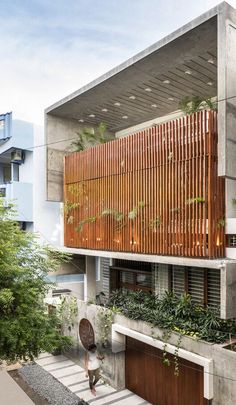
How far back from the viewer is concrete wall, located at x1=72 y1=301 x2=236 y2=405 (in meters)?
7.95

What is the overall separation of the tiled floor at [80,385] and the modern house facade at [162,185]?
1.20 ft

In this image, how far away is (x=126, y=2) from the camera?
36.3 feet

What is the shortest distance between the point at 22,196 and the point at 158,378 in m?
11.0

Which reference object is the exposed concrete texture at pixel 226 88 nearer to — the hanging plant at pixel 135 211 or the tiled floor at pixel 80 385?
the hanging plant at pixel 135 211

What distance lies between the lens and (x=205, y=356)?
8555mm

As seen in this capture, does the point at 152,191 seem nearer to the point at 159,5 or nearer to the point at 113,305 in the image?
the point at 113,305

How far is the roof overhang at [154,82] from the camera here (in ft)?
31.0

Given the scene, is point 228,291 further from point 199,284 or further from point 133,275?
point 133,275

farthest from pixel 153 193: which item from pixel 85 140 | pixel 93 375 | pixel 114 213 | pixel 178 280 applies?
pixel 93 375

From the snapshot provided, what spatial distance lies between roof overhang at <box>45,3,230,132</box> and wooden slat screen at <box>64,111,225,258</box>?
1.86m

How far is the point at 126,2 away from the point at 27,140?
29.9ft

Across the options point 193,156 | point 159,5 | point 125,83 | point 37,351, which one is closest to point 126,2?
point 159,5

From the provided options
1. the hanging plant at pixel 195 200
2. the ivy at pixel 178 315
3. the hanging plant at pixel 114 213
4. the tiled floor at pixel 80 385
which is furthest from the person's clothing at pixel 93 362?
the hanging plant at pixel 195 200

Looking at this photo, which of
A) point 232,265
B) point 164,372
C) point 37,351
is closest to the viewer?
point 232,265
